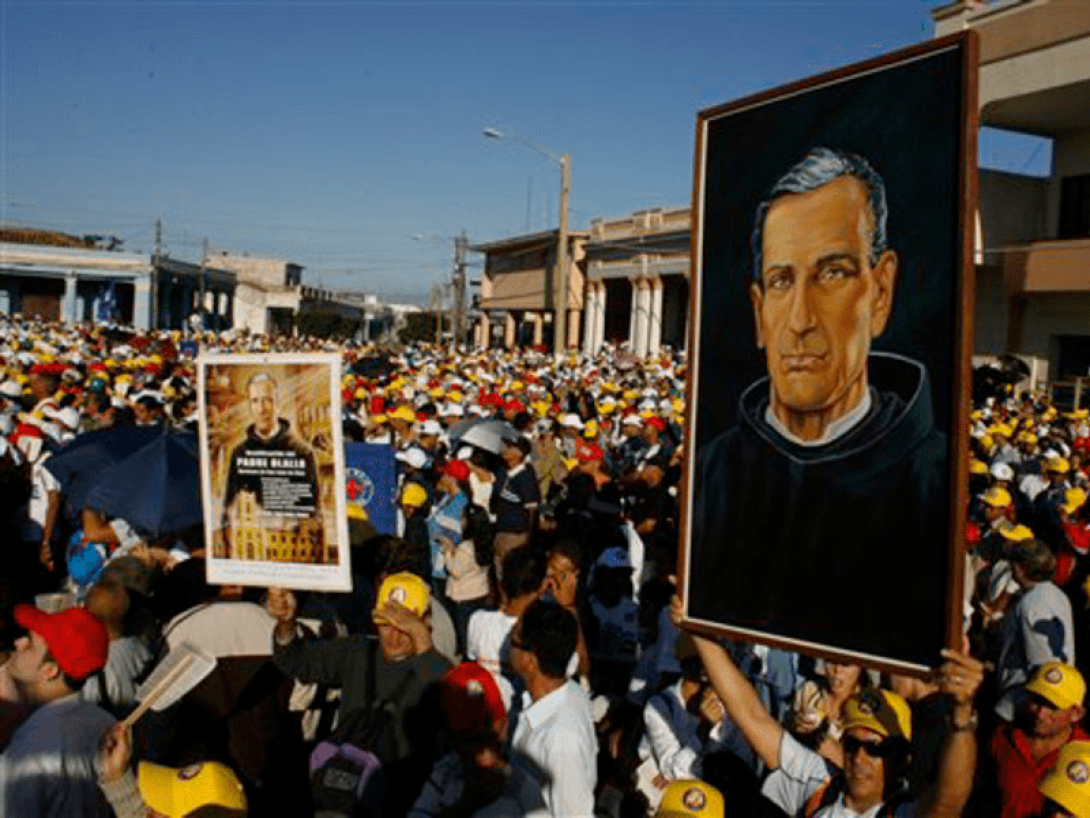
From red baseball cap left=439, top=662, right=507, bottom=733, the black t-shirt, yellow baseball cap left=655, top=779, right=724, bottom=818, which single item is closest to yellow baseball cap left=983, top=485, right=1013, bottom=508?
the black t-shirt

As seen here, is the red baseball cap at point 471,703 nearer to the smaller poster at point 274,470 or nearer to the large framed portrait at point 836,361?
the smaller poster at point 274,470

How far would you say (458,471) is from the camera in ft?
28.9

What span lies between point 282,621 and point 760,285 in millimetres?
2555

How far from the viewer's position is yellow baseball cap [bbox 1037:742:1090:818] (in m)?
3.34

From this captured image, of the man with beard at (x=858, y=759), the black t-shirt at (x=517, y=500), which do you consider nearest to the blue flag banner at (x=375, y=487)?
the black t-shirt at (x=517, y=500)

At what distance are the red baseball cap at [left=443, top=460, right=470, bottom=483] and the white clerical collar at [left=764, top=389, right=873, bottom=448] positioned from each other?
5.96 metres

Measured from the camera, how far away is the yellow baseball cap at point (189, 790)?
298cm

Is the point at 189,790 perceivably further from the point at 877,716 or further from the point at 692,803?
the point at 877,716

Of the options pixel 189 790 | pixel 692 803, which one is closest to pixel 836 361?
pixel 692 803

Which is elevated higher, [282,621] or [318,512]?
[318,512]

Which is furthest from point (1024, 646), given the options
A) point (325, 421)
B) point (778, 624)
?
point (325, 421)

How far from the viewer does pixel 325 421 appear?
4.30 metres

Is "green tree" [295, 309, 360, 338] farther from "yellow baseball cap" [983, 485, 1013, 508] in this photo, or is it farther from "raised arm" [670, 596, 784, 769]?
"raised arm" [670, 596, 784, 769]

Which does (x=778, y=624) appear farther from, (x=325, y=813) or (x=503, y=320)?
(x=503, y=320)
